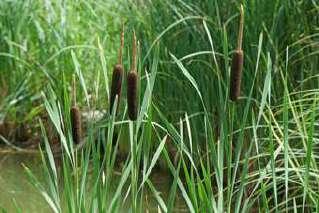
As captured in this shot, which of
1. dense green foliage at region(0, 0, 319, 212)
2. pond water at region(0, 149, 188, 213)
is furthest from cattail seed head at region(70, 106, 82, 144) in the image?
pond water at region(0, 149, 188, 213)

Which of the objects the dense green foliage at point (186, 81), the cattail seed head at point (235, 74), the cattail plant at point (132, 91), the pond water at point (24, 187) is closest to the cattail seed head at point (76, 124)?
the dense green foliage at point (186, 81)

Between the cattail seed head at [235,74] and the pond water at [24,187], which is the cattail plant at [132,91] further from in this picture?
the pond water at [24,187]

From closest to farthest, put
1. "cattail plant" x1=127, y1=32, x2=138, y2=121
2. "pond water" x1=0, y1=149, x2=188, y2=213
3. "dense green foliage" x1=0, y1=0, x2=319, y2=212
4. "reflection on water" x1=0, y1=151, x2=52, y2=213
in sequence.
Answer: "cattail plant" x1=127, y1=32, x2=138, y2=121, "dense green foliage" x1=0, y1=0, x2=319, y2=212, "pond water" x1=0, y1=149, x2=188, y2=213, "reflection on water" x1=0, y1=151, x2=52, y2=213

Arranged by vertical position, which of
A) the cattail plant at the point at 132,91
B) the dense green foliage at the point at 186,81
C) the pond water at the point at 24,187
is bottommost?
the pond water at the point at 24,187

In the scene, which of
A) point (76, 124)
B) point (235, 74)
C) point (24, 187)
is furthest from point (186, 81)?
point (235, 74)

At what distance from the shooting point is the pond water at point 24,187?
456 centimetres

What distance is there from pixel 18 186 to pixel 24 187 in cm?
5

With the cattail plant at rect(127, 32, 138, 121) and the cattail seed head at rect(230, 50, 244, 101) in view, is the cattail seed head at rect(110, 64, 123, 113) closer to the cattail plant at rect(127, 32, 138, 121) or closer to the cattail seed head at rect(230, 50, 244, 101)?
the cattail plant at rect(127, 32, 138, 121)

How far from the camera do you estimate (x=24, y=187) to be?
5.07m

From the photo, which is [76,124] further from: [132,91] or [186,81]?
[186,81]

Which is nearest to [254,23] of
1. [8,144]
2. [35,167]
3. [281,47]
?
[281,47]

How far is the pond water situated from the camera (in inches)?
180

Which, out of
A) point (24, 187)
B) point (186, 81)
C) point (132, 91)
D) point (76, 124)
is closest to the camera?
point (132, 91)

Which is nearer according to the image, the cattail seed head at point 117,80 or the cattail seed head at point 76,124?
the cattail seed head at point 117,80
